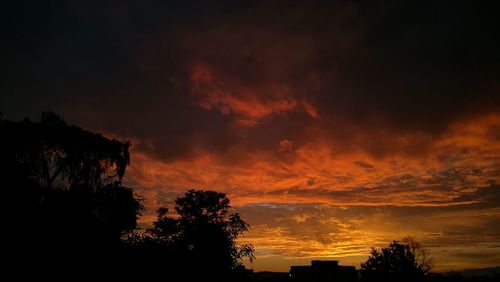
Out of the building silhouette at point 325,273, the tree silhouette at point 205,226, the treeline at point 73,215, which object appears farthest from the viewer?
the building silhouette at point 325,273

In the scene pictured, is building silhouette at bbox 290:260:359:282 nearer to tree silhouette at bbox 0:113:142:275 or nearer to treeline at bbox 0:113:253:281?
treeline at bbox 0:113:253:281

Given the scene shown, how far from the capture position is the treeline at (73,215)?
18.9m

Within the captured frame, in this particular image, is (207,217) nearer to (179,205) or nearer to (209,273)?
(179,205)

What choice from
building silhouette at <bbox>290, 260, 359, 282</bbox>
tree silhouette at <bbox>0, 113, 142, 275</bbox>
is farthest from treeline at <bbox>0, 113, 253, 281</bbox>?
building silhouette at <bbox>290, 260, 359, 282</bbox>

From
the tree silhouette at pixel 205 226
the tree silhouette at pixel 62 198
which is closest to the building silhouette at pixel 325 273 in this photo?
the tree silhouette at pixel 205 226

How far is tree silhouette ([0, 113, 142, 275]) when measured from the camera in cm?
1902

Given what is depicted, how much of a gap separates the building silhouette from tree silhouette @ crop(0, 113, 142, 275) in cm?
4901

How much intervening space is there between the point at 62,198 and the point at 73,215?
10.8 feet

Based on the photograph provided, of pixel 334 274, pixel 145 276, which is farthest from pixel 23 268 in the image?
pixel 334 274

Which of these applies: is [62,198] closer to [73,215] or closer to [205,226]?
[73,215]

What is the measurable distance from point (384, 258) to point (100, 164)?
156ft

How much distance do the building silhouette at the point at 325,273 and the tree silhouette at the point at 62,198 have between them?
49.0 metres

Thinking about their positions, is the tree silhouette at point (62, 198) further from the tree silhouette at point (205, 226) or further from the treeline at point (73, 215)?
the tree silhouette at point (205, 226)

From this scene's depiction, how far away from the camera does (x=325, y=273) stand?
76.6 metres
